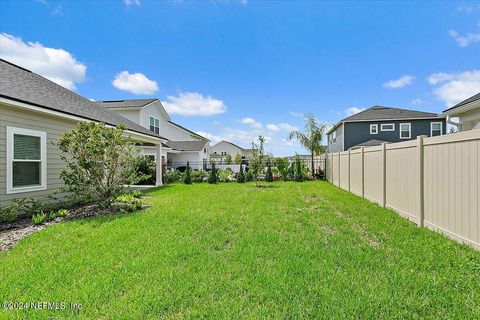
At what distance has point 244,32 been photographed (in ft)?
46.1

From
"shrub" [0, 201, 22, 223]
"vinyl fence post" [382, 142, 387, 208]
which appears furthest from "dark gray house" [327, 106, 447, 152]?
"shrub" [0, 201, 22, 223]

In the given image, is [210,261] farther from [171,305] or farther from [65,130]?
[65,130]

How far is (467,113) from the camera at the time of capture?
9578 millimetres

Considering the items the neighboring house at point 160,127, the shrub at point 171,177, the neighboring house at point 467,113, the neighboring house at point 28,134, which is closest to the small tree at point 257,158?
the shrub at point 171,177

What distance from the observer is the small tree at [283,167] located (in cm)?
1992

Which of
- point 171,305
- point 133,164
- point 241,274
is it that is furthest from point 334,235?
point 133,164

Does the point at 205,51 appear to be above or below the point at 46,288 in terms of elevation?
above

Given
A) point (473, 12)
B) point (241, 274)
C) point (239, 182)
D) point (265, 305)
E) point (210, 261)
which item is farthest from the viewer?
point (239, 182)

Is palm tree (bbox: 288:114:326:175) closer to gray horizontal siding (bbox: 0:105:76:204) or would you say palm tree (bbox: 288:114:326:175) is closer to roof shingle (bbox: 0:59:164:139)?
roof shingle (bbox: 0:59:164:139)

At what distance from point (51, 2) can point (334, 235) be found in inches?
465

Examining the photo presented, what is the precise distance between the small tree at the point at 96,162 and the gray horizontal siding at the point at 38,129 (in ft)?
3.12

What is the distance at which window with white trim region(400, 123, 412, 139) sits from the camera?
23.6m

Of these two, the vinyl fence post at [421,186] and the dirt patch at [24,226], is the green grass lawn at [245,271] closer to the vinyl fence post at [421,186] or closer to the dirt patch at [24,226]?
the vinyl fence post at [421,186]

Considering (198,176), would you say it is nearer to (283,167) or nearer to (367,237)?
(283,167)
